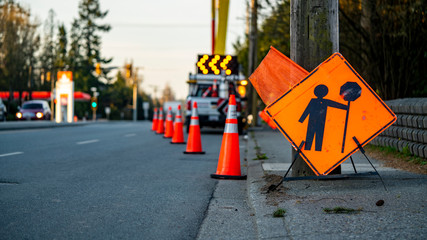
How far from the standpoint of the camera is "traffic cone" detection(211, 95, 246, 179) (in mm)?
7355

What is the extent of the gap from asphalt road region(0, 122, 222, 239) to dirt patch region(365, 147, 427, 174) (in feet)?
8.38

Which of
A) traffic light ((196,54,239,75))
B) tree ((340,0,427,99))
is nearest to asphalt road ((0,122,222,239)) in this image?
tree ((340,0,427,99))

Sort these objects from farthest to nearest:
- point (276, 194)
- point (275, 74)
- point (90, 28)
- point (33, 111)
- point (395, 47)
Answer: point (90, 28) < point (33, 111) < point (395, 47) < point (275, 74) < point (276, 194)

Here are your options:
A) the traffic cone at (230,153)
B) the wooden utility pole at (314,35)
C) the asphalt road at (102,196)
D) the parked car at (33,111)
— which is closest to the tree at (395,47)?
the asphalt road at (102,196)

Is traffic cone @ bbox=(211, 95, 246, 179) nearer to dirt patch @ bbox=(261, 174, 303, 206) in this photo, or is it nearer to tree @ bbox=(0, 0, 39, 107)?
dirt patch @ bbox=(261, 174, 303, 206)

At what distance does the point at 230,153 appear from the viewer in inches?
289

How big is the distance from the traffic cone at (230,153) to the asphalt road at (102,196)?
0.26m

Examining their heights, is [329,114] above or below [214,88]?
below

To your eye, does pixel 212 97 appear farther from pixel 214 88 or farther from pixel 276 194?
pixel 276 194

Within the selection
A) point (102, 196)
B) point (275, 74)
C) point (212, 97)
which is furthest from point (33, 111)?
point (275, 74)

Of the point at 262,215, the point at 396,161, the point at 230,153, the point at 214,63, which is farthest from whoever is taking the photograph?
the point at 214,63

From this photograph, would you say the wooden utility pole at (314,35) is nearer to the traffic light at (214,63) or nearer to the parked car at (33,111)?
the traffic light at (214,63)

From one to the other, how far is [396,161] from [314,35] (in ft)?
10.4

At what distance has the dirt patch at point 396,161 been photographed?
282 inches
